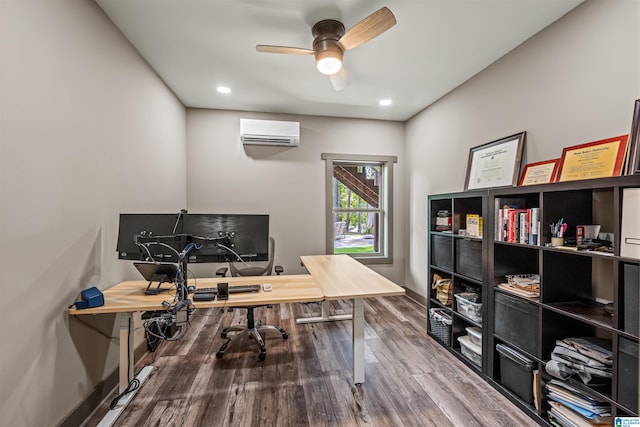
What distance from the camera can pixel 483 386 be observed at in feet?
6.63

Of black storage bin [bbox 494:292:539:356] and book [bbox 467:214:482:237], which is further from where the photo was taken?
book [bbox 467:214:482:237]

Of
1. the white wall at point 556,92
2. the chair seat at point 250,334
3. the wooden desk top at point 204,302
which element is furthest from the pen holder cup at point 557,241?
the chair seat at point 250,334

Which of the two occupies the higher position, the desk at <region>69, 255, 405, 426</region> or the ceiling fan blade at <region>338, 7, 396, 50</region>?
the ceiling fan blade at <region>338, 7, 396, 50</region>

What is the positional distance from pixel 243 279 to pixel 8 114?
5.48ft

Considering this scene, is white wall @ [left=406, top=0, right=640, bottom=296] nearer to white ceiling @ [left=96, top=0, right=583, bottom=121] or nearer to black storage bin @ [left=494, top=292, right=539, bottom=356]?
white ceiling @ [left=96, top=0, right=583, bottom=121]

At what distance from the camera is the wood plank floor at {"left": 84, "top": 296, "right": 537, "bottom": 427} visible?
171 cm

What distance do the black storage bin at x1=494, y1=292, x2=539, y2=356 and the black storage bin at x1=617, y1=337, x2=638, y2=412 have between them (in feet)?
1.36

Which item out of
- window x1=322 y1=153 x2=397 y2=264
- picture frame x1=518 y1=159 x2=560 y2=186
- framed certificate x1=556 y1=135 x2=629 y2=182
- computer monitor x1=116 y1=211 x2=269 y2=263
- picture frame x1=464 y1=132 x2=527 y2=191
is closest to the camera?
framed certificate x1=556 y1=135 x2=629 y2=182

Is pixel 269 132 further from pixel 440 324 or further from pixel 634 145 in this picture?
pixel 634 145

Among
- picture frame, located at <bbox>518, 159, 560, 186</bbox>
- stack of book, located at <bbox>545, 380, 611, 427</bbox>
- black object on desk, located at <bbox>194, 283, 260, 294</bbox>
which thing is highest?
picture frame, located at <bbox>518, 159, 560, 186</bbox>

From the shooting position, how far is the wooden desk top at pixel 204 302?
164 centimetres

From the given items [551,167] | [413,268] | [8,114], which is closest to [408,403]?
[551,167]

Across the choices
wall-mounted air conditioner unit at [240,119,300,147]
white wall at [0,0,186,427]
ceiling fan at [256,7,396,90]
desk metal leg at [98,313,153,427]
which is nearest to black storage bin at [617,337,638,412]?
ceiling fan at [256,7,396,90]

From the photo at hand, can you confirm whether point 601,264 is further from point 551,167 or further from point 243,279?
point 243,279
